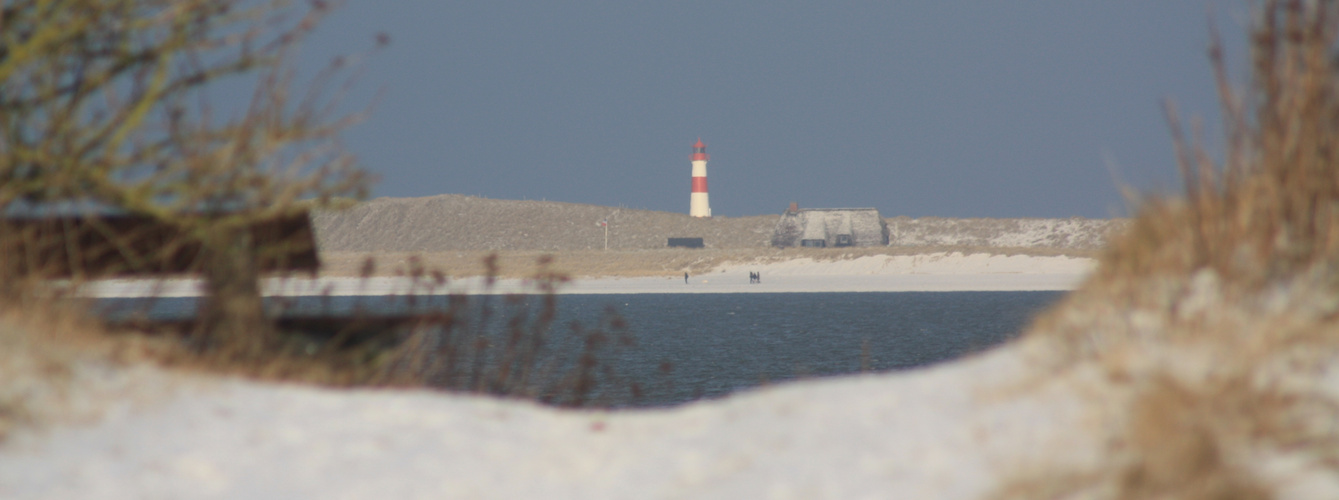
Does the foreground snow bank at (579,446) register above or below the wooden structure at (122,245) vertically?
below

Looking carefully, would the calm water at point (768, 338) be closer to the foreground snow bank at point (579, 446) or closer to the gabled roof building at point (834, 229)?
the foreground snow bank at point (579, 446)

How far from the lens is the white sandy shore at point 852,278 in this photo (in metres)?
73.8

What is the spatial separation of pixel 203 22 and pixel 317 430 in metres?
2.95

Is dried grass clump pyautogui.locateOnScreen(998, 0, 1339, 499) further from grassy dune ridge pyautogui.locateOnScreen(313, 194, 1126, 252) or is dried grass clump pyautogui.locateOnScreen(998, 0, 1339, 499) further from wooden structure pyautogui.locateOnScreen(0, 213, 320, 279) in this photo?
grassy dune ridge pyautogui.locateOnScreen(313, 194, 1126, 252)

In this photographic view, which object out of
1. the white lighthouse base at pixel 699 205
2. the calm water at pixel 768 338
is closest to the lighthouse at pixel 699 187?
the white lighthouse base at pixel 699 205

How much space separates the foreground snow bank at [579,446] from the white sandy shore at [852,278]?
6414 centimetres

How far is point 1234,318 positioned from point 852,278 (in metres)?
76.7

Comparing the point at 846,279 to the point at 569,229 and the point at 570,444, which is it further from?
the point at 570,444

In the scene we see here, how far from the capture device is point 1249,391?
438 centimetres

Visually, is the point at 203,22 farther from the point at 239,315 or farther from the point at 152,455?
the point at 152,455

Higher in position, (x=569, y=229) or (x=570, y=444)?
(x=569, y=229)

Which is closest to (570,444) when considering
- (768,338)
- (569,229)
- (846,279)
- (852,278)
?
(768,338)

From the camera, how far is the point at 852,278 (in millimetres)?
80875

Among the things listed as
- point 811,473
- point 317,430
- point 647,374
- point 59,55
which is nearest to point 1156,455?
point 811,473
